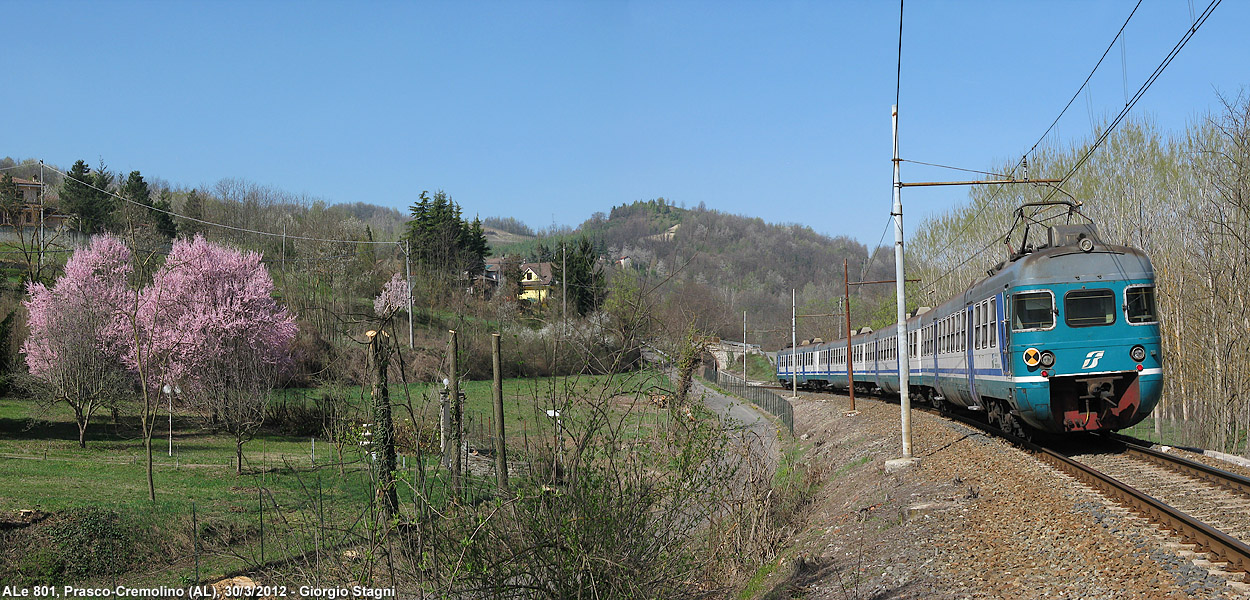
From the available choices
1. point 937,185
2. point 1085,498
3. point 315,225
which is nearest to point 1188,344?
point 937,185

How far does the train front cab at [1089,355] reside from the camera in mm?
13461

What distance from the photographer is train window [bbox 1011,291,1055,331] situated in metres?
13.8

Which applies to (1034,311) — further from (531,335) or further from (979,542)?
(531,335)

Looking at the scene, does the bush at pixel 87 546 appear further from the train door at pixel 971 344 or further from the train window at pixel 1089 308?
the train window at pixel 1089 308

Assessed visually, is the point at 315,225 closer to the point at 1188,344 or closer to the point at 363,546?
the point at 1188,344

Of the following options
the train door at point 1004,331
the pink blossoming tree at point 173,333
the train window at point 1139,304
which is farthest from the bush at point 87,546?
the train window at point 1139,304

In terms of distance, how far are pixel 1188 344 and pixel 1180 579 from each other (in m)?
29.2

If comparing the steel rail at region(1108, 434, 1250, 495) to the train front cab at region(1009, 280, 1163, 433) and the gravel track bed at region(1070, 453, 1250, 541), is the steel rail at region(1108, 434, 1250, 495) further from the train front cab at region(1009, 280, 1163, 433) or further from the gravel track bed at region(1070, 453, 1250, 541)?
the train front cab at region(1009, 280, 1163, 433)

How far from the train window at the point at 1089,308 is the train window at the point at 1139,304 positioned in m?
0.24

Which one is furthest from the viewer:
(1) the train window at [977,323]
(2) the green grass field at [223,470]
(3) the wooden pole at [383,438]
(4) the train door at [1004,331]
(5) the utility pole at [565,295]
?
(1) the train window at [977,323]

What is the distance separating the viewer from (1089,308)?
1370 cm

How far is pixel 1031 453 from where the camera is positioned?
584 inches

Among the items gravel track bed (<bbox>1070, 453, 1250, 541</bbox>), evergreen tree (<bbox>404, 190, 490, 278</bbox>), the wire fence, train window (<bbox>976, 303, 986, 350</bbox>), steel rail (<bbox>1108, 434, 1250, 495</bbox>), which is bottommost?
the wire fence

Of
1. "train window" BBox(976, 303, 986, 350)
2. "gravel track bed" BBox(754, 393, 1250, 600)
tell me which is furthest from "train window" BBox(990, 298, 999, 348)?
"gravel track bed" BBox(754, 393, 1250, 600)
